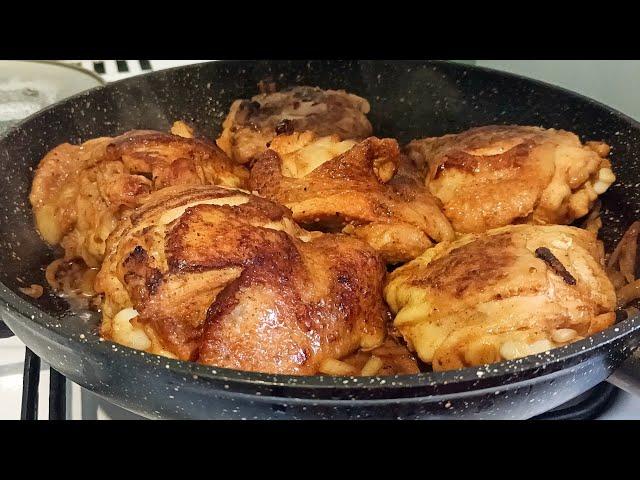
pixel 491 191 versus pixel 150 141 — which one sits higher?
pixel 150 141

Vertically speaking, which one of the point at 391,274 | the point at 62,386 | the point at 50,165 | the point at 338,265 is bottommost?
the point at 62,386

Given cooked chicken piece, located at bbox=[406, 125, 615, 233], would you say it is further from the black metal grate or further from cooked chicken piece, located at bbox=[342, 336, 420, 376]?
the black metal grate

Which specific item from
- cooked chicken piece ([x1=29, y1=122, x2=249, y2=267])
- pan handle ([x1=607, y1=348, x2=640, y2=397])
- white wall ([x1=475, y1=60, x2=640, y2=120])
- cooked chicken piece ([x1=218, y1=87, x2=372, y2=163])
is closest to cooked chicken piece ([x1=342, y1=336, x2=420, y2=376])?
pan handle ([x1=607, y1=348, x2=640, y2=397])

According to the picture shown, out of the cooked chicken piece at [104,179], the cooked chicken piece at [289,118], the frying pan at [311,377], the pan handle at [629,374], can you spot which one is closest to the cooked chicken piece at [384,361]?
the frying pan at [311,377]

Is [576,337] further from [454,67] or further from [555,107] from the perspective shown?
[454,67]

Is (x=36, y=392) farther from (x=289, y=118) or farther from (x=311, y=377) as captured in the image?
(x=289, y=118)

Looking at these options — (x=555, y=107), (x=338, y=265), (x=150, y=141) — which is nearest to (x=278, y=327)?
(x=338, y=265)

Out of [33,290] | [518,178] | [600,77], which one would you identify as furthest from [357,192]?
[600,77]
